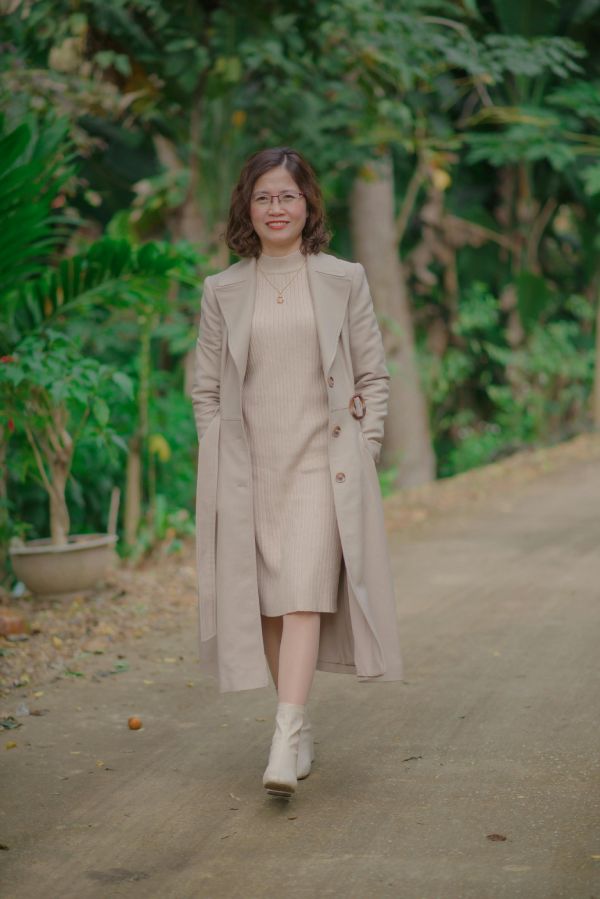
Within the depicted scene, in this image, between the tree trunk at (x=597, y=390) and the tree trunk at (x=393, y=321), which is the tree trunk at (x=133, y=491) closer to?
the tree trunk at (x=393, y=321)

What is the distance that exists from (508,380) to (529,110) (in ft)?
11.5

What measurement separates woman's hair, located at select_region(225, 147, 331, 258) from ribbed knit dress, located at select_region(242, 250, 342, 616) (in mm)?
155

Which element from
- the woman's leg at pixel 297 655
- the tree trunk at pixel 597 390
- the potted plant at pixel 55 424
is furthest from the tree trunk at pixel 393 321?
the woman's leg at pixel 297 655

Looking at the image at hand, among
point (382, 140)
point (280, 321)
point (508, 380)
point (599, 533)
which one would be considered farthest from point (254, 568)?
point (508, 380)

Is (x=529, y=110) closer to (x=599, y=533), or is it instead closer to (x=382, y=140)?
(x=382, y=140)

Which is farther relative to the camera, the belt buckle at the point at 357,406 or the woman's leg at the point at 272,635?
the woman's leg at the point at 272,635

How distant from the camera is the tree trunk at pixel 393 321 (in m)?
11.6

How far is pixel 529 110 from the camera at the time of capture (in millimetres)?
12195

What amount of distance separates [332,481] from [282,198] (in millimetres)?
890

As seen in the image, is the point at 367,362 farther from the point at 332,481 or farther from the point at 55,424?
the point at 55,424

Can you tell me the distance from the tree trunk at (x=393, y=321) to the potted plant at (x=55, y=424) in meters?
5.26

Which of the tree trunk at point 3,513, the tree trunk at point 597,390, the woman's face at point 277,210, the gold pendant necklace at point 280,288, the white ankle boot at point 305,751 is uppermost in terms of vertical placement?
the woman's face at point 277,210

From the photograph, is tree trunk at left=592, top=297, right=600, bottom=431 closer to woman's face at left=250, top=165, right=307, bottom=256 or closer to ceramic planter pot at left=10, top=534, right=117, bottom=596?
ceramic planter pot at left=10, top=534, right=117, bottom=596

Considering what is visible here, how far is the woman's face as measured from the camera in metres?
3.93
